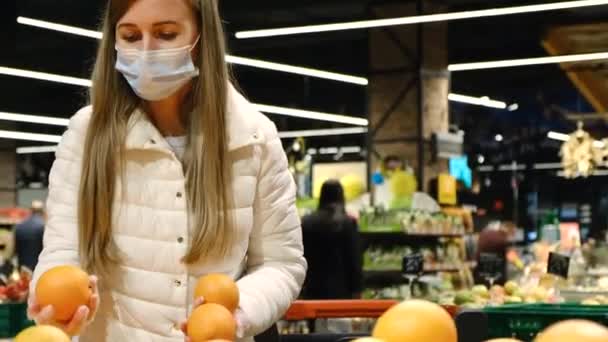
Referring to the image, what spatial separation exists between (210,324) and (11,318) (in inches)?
160

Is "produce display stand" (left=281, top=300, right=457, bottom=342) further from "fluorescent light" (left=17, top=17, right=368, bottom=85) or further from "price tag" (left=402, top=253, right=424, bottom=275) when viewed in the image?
"fluorescent light" (left=17, top=17, right=368, bottom=85)

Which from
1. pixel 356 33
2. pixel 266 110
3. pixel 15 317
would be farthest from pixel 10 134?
pixel 15 317

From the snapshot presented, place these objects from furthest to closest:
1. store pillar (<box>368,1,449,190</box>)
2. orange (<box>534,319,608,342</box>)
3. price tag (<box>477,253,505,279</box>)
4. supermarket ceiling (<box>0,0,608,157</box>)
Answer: supermarket ceiling (<box>0,0,608,157</box>)
store pillar (<box>368,1,449,190</box>)
price tag (<box>477,253,505,279</box>)
orange (<box>534,319,608,342</box>)

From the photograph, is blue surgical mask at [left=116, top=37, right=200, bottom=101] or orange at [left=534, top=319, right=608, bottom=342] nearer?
orange at [left=534, top=319, right=608, bottom=342]

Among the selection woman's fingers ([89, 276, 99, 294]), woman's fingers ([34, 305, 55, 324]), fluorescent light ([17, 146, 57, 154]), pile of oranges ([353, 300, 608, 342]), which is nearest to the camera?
pile of oranges ([353, 300, 608, 342])

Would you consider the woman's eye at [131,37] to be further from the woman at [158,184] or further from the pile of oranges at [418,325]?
the pile of oranges at [418,325]

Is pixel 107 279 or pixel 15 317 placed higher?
pixel 107 279

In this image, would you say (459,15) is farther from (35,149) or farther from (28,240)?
(35,149)

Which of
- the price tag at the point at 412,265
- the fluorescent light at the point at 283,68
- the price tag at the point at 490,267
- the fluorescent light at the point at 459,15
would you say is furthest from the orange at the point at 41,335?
the fluorescent light at the point at 283,68

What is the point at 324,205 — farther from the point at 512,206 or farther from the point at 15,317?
the point at 512,206

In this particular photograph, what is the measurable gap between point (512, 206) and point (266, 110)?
44.2 ft

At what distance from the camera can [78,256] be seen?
70.7 inches

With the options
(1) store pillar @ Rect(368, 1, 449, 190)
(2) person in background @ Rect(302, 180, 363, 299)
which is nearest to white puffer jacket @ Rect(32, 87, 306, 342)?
(2) person in background @ Rect(302, 180, 363, 299)

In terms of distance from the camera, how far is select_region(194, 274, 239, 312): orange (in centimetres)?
150
